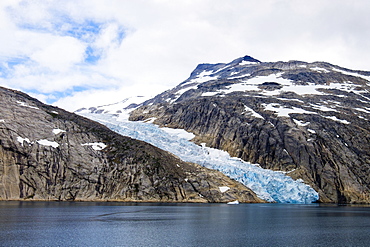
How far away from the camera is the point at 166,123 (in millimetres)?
171250

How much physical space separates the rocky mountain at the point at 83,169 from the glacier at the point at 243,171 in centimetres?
645

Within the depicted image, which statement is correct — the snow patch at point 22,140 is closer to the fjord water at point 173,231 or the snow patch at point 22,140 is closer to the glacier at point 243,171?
the glacier at point 243,171

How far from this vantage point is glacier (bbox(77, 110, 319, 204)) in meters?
120

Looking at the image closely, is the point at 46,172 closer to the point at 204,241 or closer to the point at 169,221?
the point at 169,221

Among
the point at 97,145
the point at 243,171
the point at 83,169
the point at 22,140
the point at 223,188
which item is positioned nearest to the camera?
the point at 22,140

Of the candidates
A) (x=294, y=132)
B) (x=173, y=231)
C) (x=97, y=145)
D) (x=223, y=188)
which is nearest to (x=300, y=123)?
(x=294, y=132)

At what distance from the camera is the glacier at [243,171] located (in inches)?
4705

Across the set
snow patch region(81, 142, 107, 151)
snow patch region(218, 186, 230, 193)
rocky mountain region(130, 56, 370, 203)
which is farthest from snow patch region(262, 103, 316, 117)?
snow patch region(81, 142, 107, 151)

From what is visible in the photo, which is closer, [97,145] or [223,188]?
[223,188]

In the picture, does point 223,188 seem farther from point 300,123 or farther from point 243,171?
point 300,123

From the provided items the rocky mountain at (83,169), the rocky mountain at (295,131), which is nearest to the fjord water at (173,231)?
the rocky mountain at (83,169)

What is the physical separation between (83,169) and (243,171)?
4923 cm

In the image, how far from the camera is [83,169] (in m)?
108

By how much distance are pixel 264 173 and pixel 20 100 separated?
82.0 meters
